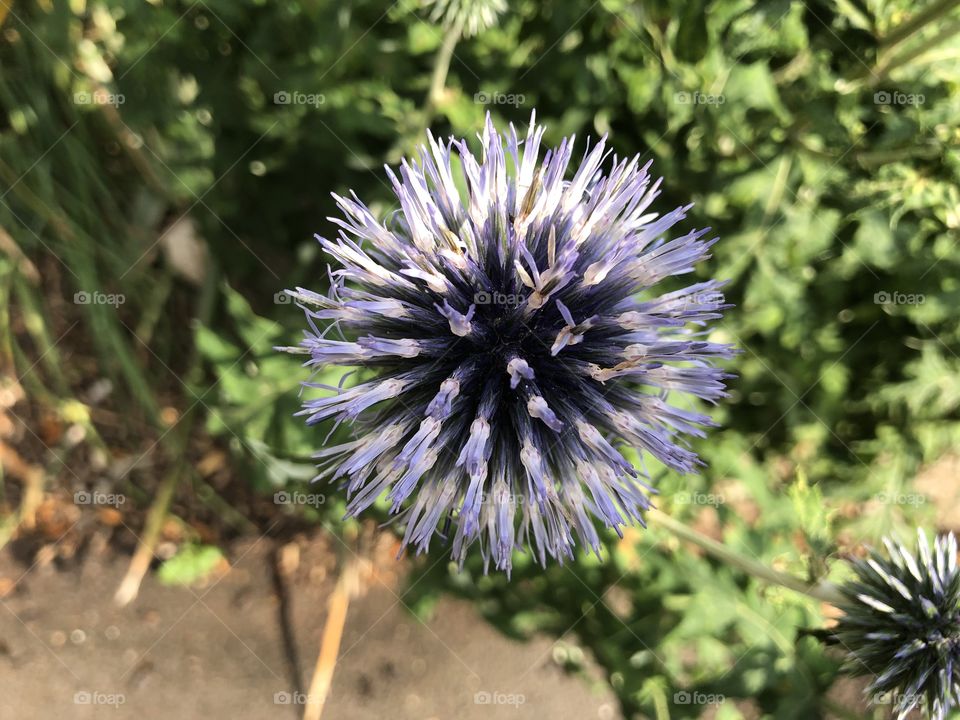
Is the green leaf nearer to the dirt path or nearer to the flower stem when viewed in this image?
the dirt path

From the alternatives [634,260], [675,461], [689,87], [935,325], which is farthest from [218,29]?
[935,325]

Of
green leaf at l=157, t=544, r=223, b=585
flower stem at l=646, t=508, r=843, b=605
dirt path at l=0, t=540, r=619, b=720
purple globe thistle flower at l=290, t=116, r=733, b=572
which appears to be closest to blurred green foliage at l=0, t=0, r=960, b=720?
flower stem at l=646, t=508, r=843, b=605

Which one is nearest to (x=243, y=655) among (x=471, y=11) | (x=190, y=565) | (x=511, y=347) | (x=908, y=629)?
(x=190, y=565)

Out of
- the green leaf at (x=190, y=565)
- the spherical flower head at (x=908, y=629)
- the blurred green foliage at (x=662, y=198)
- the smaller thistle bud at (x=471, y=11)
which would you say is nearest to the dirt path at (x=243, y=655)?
the green leaf at (x=190, y=565)

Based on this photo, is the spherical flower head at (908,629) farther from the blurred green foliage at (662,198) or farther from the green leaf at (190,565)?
the green leaf at (190,565)

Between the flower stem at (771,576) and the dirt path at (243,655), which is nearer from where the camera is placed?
the flower stem at (771,576)

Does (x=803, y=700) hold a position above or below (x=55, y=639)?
above

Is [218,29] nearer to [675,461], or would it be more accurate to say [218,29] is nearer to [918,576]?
[675,461]
